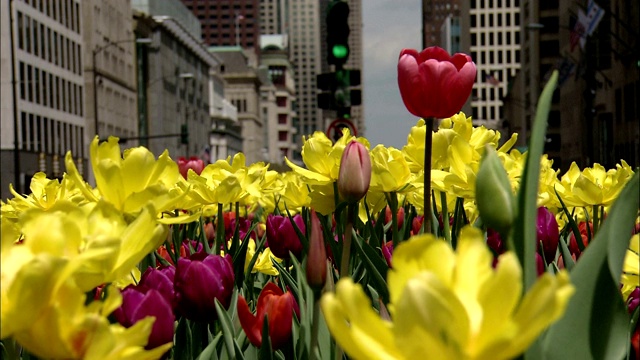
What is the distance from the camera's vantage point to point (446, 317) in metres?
0.82

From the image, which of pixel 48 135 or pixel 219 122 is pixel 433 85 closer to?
pixel 48 135

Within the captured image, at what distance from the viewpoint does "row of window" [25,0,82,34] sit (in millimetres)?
53281

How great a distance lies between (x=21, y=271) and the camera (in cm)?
90

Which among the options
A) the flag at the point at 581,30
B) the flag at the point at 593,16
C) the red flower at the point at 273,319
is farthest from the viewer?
the flag at the point at 581,30

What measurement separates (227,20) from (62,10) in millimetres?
136911

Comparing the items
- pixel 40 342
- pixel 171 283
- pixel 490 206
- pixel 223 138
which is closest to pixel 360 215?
pixel 171 283

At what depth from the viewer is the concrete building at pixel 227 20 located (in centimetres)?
18762

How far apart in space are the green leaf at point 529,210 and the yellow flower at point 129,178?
2.03 feet

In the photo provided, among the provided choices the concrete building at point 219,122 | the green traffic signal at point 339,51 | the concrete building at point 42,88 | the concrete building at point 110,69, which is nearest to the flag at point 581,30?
the concrete building at point 42,88

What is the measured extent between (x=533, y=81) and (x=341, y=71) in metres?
72.9

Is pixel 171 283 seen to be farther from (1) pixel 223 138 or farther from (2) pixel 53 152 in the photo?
(1) pixel 223 138

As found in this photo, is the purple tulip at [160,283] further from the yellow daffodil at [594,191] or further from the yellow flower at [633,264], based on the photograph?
the yellow daffodil at [594,191]

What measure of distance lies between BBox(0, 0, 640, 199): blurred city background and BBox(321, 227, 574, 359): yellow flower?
10.1 metres

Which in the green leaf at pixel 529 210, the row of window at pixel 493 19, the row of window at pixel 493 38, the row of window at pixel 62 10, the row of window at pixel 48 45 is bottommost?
the green leaf at pixel 529 210
